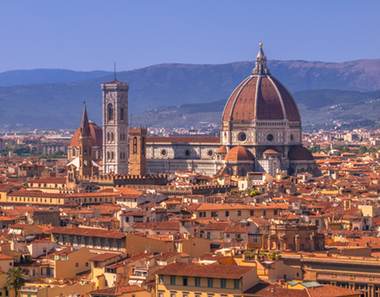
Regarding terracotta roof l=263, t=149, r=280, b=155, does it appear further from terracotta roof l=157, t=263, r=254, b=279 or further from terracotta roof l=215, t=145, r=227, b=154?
terracotta roof l=157, t=263, r=254, b=279

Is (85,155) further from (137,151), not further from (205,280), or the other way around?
(205,280)

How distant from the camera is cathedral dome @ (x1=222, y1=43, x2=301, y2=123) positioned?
15762 centimetres

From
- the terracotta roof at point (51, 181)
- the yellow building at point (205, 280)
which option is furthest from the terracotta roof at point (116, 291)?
the terracotta roof at point (51, 181)

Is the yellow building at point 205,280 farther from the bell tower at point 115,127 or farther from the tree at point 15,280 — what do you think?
the bell tower at point 115,127

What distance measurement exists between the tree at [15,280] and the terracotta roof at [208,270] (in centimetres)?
547

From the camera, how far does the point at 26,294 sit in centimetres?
4838

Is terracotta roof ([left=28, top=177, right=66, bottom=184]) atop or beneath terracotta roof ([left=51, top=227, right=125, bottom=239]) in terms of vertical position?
atop

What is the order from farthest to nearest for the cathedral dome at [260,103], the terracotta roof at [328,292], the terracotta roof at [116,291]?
→ the cathedral dome at [260,103] < the terracotta roof at [116,291] < the terracotta roof at [328,292]

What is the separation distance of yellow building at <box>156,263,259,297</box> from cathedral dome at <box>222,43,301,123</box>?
111841 mm

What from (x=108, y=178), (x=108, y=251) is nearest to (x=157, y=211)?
(x=108, y=251)

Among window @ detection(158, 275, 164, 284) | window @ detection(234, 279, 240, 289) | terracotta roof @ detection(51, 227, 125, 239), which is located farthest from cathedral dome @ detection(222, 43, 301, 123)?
window @ detection(234, 279, 240, 289)

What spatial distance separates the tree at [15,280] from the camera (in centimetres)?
4859

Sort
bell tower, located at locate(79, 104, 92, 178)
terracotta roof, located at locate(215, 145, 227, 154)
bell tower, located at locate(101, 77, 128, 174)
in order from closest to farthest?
bell tower, located at locate(79, 104, 92, 178) → bell tower, located at locate(101, 77, 128, 174) → terracotta roof, located at locate(215, 145, 227, 154)

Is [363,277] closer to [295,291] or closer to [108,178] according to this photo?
[295,291]
